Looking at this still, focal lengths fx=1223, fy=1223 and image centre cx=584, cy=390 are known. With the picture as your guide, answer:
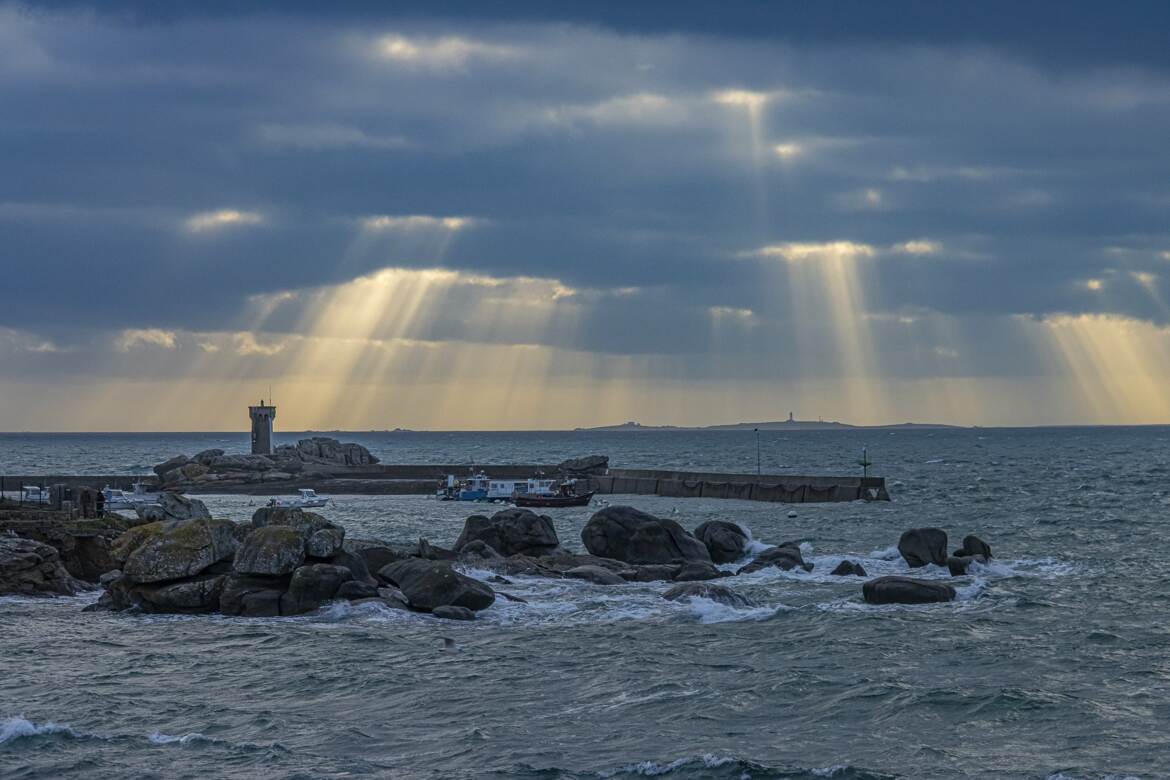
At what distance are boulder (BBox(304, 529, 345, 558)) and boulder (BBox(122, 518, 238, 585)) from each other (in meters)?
2.60

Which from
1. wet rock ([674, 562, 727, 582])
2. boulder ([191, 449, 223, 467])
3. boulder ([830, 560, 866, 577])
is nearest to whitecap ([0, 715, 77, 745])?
wet rock ([674, 562, 727, 582])

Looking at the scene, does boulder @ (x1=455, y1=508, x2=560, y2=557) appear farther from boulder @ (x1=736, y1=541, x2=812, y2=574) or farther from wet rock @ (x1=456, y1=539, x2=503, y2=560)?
boulder @ (x1=736, y1=541, x2=812, y2=574)

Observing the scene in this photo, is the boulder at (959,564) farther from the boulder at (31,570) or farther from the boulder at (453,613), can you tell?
the boulder at (31,570)

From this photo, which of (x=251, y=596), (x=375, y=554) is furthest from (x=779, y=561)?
(x=251, y=596)

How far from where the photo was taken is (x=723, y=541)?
183 feet

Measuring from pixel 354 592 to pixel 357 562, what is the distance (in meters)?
2.23

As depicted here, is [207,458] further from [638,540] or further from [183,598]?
[183,598]

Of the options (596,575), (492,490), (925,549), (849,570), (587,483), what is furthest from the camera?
(587,483)

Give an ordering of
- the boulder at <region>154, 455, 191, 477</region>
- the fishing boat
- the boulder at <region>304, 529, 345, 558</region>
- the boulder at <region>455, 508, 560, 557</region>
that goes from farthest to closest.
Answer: the boulder at <region>154, 455, 191, 477</region> < the fishing boat < the boulder at <region>455, 508, 560, 557</region> < the boulder at <region>304, 529, 345, 558</region>

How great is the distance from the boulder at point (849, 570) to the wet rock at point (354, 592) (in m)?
19.7

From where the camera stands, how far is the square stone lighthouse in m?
149

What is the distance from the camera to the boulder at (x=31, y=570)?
146 ft

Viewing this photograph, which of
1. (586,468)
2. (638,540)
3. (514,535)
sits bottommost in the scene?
(638,540)

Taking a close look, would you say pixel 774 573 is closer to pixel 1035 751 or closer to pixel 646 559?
pixel 646 559
